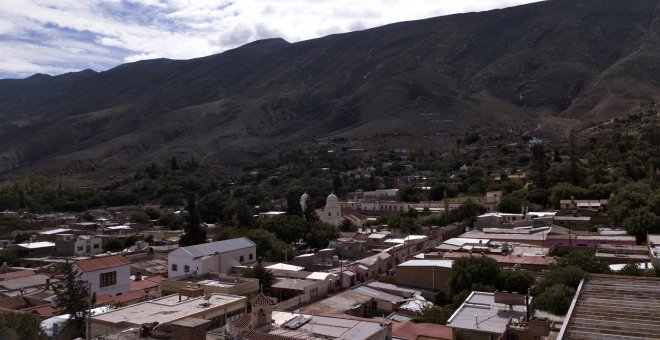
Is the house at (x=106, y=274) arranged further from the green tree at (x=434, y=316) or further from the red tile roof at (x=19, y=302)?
the green tree at (x=434, y=316)

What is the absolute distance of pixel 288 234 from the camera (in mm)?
38531

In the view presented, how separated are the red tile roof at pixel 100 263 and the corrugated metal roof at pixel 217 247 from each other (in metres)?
2.91

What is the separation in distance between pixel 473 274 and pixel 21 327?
14.5 meters

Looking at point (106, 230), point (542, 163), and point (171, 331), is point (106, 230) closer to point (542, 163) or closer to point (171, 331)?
point (542, 163)

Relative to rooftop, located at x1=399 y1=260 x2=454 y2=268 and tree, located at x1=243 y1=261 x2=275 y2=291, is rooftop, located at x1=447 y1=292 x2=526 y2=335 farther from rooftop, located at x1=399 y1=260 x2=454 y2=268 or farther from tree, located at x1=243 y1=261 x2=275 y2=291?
tree, located at x1=243 y1=261 x2=275 y2=291

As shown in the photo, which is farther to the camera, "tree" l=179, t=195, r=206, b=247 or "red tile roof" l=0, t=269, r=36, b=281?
"tree" l=179, t=195, r=206, b=247

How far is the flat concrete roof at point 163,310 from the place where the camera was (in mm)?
15523

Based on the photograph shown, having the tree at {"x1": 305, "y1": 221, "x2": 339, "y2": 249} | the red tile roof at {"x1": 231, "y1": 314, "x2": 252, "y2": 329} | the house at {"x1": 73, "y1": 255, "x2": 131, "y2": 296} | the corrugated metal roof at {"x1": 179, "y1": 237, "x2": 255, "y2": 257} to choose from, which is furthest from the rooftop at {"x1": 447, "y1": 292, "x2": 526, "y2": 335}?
the tree at {"x1": 305, "y1": 221, "x2": 339, "y2": 249}

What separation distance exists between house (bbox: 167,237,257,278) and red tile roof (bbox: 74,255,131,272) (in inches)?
99.9

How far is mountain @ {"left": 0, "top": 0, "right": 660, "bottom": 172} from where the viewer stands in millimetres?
108500

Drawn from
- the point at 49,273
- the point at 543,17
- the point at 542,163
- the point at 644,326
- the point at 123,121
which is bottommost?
the point at 49,273

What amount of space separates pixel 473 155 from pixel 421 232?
41293mm

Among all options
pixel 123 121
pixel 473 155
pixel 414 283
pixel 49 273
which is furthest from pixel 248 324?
pixel 123 121

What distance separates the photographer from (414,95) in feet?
405
